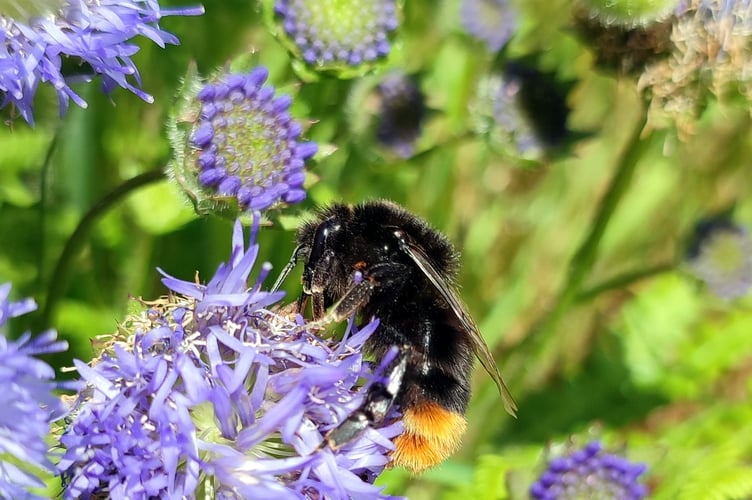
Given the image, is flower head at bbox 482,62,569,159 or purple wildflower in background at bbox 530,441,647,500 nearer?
purple wildflower in background at bbox 530,441,647,500

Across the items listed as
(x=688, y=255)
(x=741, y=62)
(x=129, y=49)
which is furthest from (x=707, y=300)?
(x=129, y=49)

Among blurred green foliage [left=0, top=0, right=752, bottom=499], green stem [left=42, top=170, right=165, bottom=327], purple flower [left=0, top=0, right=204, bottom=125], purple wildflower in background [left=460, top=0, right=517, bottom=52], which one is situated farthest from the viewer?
purple wildflower in background [left=460, top=0, right=517, bottom=52]

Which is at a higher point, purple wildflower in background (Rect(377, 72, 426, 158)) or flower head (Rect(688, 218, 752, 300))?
purple wildflower in background (Rect(377, 72, 426, 158))

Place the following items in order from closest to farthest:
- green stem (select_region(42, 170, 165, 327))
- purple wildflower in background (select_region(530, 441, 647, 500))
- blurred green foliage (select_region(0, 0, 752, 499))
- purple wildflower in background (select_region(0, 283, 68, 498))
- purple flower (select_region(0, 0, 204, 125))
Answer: purple wildflower in background (select_region(0, 283, 68, 498))
purple flower (select_region(0, 0, 204, 125))
green stem (select_region(42, 170, 165, 327))
purple wildflower in background (select_region(530, 441, 647, 500))
blurred green foliage (select_region(0, 0, 752, 499))

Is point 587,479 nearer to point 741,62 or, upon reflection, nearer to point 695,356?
point 741,62

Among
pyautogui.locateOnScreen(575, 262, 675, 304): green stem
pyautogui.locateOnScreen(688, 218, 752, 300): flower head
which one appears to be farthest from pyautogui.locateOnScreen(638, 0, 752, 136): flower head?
pyautogui.locateOnScreen(688, 218, 752, 300): flower head

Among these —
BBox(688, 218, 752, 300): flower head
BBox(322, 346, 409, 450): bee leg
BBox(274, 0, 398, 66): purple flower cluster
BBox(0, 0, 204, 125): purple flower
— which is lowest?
BBox(688, 218, 752, 300): flower head

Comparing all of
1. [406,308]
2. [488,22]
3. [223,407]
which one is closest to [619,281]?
[488,22]

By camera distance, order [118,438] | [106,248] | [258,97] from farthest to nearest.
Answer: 1. [106,248]
2. [258,97]
3. [118,438]

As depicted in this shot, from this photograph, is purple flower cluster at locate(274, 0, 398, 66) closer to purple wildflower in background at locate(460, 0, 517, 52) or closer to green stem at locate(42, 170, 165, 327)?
green stem at locate(42, 170, 165, 327)
